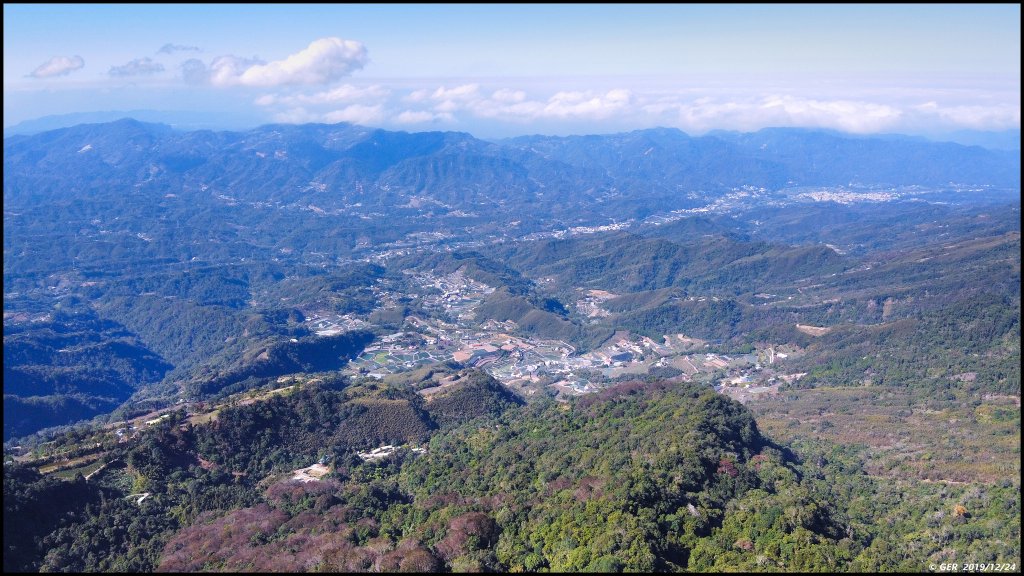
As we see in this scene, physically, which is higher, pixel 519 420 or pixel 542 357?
pixel 519 420

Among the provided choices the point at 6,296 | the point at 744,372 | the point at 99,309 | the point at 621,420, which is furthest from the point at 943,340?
the point at 6,296

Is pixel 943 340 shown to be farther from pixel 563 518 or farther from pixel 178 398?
pixel 178 398

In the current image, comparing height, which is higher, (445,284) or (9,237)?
(9,237)

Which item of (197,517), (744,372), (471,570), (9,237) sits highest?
(9,237)

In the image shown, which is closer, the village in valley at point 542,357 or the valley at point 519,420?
the valley at point 519,420

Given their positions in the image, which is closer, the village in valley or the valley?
the valley

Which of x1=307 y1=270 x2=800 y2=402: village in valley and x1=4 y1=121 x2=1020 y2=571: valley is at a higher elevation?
x1=4 y1=121 x2=1020 y2=571: valley

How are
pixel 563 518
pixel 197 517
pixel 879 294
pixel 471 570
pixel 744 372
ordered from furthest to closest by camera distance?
pixel 879 294, pixel 744 372, pixel 197 517, pixel 563 518, pixel 471 570

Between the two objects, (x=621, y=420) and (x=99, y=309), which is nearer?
(x=621, y=420)

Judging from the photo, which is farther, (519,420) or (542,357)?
(542,357)

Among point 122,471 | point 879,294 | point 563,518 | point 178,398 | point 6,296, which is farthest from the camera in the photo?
point 6,296

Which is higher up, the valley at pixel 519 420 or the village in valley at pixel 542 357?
the valley at pixel 519 420
